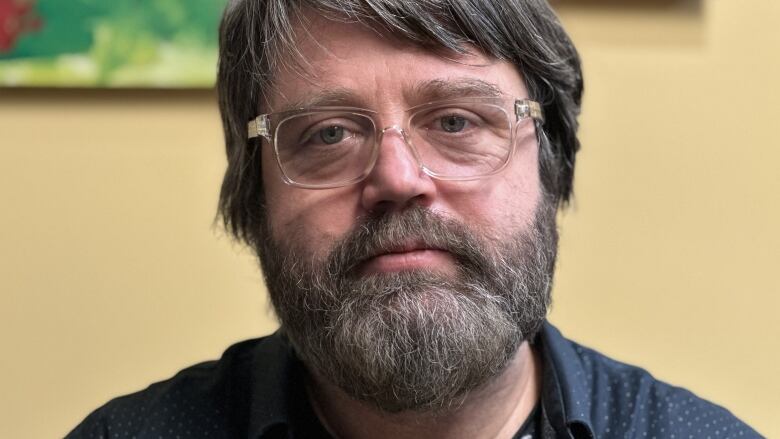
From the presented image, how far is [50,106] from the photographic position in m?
1.46

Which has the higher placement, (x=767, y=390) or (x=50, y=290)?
(x=50, y=290)

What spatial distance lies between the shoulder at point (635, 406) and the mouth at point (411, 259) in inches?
10.6

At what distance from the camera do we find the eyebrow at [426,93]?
3.34 feet

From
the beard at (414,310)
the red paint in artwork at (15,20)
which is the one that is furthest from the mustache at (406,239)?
the red paint in artwork at (15,20)

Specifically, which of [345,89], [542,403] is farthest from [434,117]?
Result: [542,403]

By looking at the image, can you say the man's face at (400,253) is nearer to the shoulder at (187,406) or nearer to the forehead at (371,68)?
the forehead at (371,68)

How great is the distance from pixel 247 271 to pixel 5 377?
437 millimetres

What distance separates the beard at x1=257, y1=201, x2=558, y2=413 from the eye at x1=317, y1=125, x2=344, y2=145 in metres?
0.12

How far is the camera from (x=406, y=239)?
38.6 inches

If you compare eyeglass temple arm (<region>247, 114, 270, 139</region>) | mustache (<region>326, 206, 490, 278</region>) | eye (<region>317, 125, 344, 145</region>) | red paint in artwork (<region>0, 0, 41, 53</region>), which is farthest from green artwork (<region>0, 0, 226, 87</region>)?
mustache (<region>326, 206, 490, 278</region>)

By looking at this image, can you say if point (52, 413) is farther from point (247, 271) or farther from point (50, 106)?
point (50, 106)

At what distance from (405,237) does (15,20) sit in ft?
2.78

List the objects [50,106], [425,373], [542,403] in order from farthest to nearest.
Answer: [50,106]
[542,403]
[425,373]

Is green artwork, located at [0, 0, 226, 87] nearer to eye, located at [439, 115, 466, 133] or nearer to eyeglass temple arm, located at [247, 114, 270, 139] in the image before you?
eyeglass temple arm, located at [247, 114, 270, 139]
